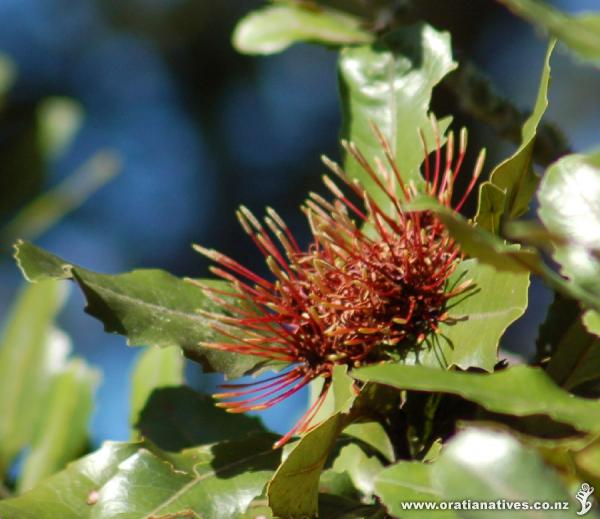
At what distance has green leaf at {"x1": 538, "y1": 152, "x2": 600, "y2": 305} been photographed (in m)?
0.61

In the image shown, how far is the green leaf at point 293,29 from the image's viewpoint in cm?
112

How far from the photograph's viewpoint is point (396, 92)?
2.99ft

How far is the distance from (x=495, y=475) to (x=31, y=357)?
0.79m

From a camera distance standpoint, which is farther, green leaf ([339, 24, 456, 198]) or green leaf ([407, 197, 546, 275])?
green leaf ([339, 24, 456, 198])

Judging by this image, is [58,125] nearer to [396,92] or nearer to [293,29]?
[293,29]

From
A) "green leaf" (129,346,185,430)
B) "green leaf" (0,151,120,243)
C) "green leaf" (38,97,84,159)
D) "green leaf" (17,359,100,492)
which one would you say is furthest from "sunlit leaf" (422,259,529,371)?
"green leaf" (38,97,84,159)

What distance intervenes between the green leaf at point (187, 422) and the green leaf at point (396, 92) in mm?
284

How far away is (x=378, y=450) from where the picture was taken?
84 centimetres

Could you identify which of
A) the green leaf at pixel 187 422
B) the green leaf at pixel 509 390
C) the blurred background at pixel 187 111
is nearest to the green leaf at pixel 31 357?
the green leaf at pixel 187 422

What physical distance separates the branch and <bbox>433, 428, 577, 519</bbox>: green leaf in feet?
2.33

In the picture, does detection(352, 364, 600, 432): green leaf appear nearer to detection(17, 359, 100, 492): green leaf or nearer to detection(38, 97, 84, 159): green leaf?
detection(17, 359, 100, 492): green leaf

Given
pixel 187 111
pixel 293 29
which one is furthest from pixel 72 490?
pixel 187 111

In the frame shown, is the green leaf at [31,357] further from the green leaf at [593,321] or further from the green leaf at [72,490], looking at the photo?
the green leaf at [593,321]

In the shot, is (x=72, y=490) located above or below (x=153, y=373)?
below
